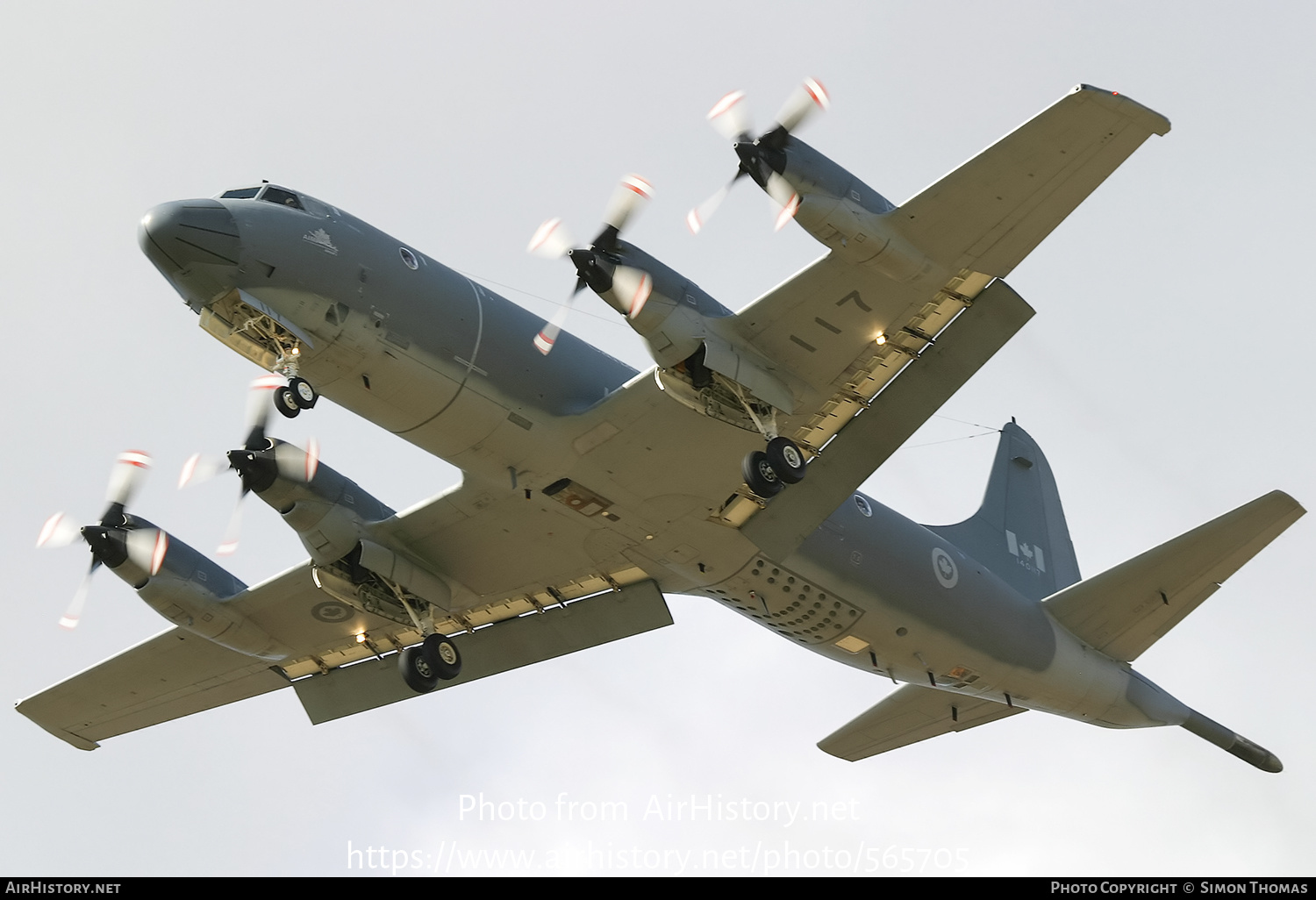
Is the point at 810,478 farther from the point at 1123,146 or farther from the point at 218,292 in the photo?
the point at 218,292

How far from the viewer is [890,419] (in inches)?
723

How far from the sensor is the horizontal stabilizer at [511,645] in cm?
2052

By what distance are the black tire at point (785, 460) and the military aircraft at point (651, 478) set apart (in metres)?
0.03

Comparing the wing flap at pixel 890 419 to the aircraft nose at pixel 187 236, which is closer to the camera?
the aircraft nose at pixel 187 236

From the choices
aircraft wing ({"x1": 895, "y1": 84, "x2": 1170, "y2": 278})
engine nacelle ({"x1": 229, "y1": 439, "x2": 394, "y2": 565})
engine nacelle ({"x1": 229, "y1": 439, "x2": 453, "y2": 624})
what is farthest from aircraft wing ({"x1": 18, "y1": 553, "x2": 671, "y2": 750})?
aircraft wing ({"x1": 895, "y1": 84, "x2": 1170, "y2": 278})

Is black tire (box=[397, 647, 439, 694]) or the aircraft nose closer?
the aircraft nose

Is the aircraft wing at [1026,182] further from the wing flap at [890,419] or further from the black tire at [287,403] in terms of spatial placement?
the black tire at [287,403]

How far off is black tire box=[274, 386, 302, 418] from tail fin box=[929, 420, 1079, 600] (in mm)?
11956

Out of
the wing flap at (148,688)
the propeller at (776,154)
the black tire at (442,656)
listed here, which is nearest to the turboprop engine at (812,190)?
the propeller at (776,154)

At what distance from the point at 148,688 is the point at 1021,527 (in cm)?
1586

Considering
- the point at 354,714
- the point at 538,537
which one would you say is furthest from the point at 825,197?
the point at 354,714

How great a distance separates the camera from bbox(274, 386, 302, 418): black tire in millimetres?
15844

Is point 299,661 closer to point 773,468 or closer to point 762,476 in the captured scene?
point 762,476

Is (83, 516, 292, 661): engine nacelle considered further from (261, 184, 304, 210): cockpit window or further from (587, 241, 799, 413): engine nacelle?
(587, 241, 799, 413): engine nacelle
